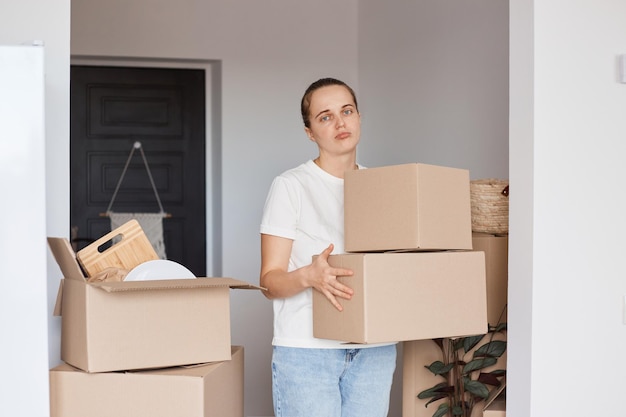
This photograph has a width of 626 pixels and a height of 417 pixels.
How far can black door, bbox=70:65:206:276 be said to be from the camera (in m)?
4.54

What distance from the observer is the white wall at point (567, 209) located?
2.20m

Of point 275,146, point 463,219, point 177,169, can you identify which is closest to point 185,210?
point 177,169

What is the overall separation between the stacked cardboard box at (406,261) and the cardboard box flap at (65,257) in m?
0.58

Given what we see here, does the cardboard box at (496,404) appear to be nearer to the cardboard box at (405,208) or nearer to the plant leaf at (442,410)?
the plant leaf at (442,410)

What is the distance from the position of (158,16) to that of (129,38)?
0.19m

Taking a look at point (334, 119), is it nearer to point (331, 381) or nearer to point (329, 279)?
point (329, 279)

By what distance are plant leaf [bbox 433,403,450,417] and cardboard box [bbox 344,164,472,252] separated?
2.49ft

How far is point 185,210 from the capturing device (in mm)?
4688

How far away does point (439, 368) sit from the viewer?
2598mm

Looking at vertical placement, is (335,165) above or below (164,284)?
above

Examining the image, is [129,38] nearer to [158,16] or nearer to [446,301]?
[158,16]

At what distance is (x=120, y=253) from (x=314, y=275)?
0.48 m

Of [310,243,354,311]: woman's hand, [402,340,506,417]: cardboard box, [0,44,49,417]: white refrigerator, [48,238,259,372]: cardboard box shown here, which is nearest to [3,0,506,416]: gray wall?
[402,340,506,417]: cardboard box

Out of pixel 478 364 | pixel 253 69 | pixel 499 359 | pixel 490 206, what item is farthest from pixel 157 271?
pixel 253 69
